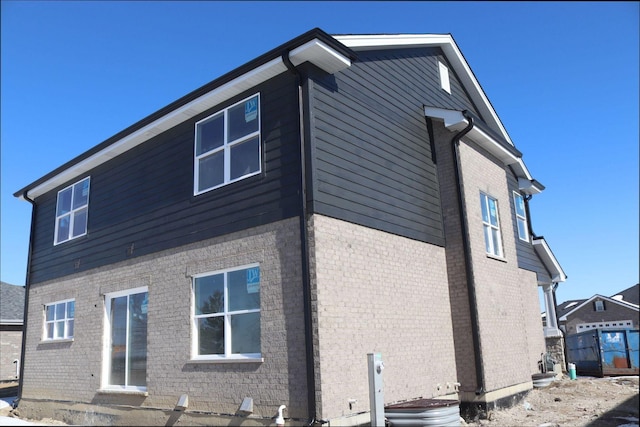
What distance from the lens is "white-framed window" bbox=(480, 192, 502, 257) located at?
538 inches

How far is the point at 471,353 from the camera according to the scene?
11984 millimetres

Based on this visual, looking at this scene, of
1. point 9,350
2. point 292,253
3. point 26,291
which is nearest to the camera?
point 292,253

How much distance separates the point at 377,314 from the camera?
9984 mm

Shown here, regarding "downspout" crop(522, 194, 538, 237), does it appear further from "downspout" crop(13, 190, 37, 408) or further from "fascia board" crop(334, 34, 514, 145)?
"downspout" crop(13, 190, 37, 408)

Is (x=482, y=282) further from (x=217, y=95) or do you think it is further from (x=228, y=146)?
(x=217, y=95)

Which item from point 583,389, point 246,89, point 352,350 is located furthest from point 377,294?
point 583,389

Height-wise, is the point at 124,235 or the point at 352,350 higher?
the point at 124,235

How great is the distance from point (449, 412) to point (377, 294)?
2.42 metres

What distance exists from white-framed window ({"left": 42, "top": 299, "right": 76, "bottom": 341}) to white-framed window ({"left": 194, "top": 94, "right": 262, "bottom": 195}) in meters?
6.34

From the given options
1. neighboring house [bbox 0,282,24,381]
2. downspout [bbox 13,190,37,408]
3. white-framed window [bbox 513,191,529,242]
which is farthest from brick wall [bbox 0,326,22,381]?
white-framed window [bbox 513,191,529,242]

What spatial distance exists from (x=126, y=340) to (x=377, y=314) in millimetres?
6353

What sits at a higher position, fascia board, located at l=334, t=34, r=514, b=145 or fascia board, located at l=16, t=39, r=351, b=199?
fascia board, located at l=334, t=34, r=514, b=145

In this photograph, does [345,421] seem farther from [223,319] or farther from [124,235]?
[124,235]

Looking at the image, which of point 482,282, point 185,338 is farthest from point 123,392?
point 482,282
